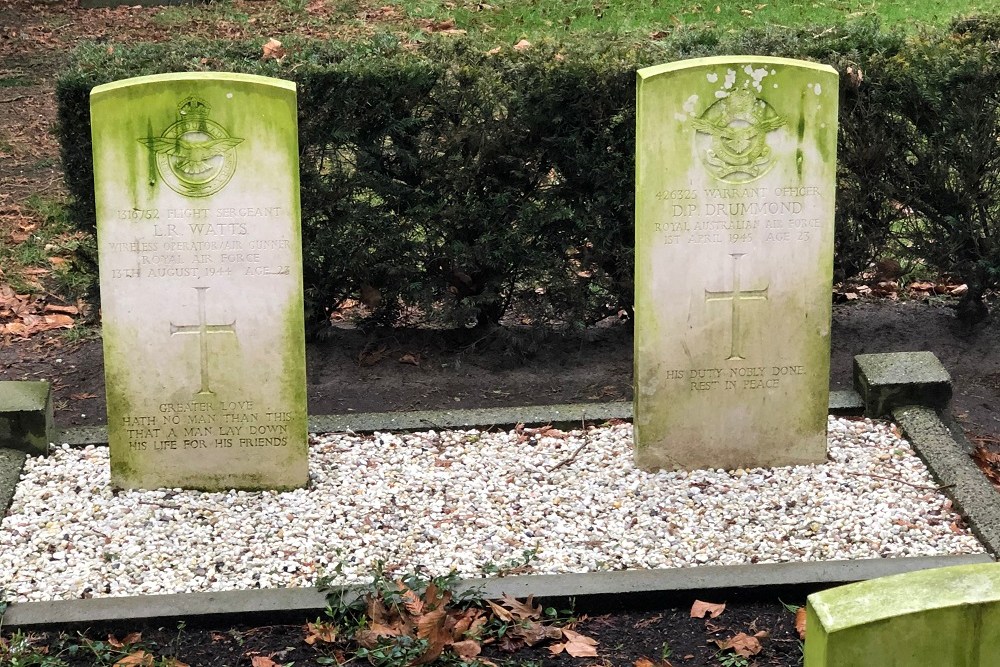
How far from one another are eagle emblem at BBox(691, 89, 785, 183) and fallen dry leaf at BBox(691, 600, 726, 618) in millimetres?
1749

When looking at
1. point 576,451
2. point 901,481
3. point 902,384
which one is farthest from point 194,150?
point 902,384

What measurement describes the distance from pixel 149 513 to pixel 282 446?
23.3 inches

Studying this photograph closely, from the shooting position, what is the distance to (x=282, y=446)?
5289 millimetres

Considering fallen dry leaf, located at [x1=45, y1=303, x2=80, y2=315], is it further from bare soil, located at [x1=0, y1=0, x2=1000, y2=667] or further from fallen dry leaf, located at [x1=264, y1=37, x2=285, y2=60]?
fallen dry leaf, located at [x1=264, y1=37, x2=285, y2=60]

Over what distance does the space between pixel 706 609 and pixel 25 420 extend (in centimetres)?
303

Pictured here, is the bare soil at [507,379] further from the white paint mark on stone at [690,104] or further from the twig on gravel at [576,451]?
the white paint mark on stone at [690,104]

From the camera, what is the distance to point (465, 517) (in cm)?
502

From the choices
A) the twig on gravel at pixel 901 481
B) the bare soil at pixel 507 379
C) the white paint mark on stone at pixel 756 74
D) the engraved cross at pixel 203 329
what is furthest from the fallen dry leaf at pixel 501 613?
the white paint mark on stone at pixel 756 74

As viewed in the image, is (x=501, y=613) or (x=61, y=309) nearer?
(x=501, y=613)

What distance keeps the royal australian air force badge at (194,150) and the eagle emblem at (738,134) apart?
186cm

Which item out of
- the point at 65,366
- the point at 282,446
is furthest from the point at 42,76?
the point at 282,446

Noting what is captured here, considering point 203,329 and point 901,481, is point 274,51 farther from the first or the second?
point 901,481

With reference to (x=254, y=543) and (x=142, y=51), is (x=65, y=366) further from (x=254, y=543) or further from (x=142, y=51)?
(x=254, y=543)

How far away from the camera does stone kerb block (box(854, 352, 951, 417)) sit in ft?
19.0
